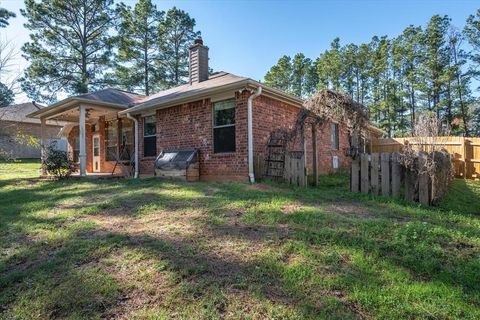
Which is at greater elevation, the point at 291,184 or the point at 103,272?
the point at 291,184

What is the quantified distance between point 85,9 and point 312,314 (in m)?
28.4

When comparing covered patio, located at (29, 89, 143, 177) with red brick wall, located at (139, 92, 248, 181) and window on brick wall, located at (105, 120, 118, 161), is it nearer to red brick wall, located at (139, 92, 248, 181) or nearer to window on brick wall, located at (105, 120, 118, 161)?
window on brick wall, located at (105, 120, 118, 161)

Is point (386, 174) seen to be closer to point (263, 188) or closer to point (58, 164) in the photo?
point (263, 188)

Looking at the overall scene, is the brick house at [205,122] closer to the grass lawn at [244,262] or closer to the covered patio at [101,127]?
the covered patio at [101,127]

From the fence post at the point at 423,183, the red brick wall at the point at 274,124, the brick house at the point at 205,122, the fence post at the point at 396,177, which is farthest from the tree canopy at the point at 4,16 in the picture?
the fence post at the point at 423,183

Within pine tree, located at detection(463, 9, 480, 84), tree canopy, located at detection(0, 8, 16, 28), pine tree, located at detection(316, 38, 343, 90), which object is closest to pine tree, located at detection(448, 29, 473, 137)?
pine tree, located at detection(463, 9, 480, 84)

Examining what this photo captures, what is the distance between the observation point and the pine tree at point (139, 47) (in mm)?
25844

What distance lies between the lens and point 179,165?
947cm

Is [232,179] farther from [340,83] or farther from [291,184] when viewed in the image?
[340,83]

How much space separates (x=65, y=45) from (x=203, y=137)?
69.3ft

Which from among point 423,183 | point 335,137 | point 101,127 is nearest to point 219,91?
point 423,183

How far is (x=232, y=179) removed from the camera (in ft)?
29.1

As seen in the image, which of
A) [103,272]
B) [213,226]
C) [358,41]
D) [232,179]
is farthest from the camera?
[358,41]

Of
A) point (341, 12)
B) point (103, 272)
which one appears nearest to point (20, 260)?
point (103, 272)
